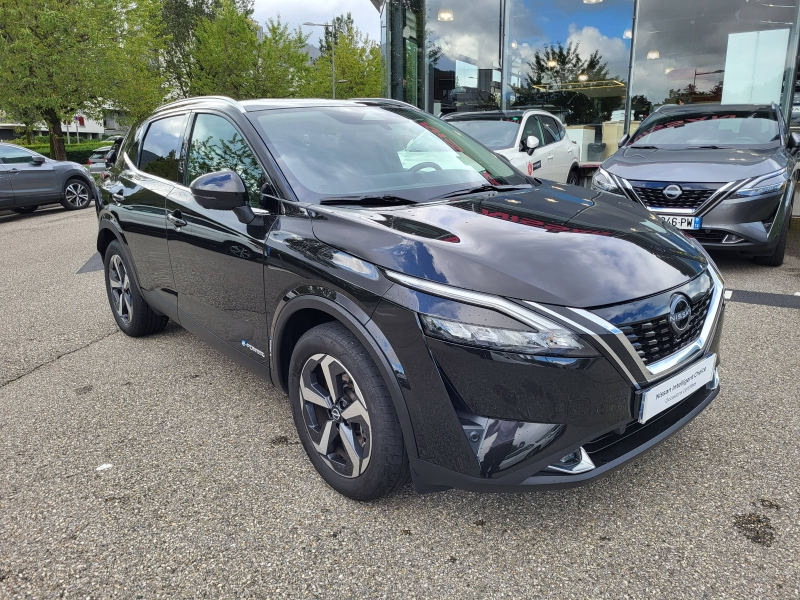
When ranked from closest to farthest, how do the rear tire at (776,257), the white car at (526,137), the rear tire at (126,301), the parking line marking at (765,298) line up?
the rear tire at (126,301) → the parking line marking at (765,298) → the rear tire at (776,257) → the white car at (526,137)

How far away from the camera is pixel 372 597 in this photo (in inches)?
78.0

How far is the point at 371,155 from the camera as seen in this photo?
3027mm

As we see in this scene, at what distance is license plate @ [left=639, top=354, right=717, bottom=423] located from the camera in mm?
2037

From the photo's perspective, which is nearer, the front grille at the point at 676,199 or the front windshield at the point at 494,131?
the front grille at the point at 676,199

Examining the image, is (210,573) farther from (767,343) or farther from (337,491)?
(767,343)

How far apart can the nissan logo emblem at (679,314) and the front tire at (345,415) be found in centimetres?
102

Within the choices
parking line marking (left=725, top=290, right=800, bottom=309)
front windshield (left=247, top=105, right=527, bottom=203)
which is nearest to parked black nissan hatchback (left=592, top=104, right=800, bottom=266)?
parking line marking (left=725, top=290, right=800, bottom=309)

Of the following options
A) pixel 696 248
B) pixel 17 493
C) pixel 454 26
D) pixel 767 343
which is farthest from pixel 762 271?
pixel 454 26

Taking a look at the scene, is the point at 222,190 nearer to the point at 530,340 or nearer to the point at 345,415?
the point at 345,415

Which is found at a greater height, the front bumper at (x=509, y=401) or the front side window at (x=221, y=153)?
the front side window at (x=221, y=153)

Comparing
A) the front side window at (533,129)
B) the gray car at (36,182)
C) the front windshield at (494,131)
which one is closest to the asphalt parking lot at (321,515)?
the front windshield at (494,131)

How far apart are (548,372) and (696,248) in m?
1.20

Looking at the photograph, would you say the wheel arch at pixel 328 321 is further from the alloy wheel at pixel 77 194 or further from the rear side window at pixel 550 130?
the alloy wheel at pixel 77 194

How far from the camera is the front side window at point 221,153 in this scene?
2.84 m
